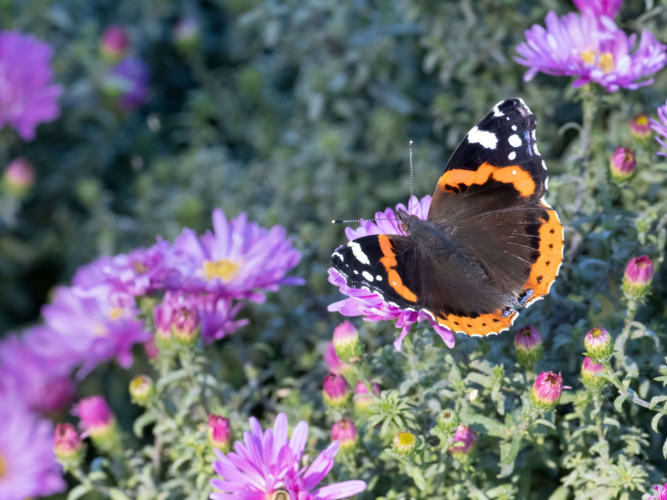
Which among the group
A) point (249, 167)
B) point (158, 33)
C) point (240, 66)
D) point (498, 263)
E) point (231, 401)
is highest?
point (158, 33)

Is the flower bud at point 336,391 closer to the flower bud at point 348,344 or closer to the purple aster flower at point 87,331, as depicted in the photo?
the flower bud at point 348,344

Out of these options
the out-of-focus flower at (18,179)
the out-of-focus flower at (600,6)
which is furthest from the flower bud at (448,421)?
the out-of-focus flower at (18,179)

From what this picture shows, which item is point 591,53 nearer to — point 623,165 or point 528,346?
point 623,165

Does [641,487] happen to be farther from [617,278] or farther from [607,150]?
[607,150]

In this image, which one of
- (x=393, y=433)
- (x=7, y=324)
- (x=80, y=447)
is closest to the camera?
(x=393, y=433)

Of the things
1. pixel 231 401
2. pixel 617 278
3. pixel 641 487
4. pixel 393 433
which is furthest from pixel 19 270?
pixel 641 487

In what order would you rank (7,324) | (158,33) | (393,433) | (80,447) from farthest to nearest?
(158,33), (7,324), (80,447), (393,433)
